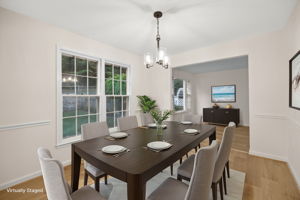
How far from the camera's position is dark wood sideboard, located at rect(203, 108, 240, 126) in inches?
223

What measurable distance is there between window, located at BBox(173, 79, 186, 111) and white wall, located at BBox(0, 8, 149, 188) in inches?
172

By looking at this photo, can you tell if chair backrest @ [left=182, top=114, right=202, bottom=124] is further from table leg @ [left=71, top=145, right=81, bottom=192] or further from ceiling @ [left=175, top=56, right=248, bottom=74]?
table leg @ [left=71, top=145, right=81, bottom=192]

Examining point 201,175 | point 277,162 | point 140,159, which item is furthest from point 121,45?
point 277,162

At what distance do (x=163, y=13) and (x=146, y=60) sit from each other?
830 millimetres

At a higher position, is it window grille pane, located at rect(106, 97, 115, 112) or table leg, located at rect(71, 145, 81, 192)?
window grille pane, located at rect(106, 97, 115, 112)

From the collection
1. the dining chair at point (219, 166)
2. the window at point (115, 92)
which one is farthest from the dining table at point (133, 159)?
the window at point (115, 92)

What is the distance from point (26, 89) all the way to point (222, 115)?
640 cm

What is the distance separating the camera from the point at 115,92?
359 cm

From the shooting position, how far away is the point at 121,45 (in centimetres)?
347

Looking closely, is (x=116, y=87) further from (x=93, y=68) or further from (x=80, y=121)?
(x=80, y=121)

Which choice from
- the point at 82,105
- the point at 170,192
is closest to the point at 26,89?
the point at 82,105

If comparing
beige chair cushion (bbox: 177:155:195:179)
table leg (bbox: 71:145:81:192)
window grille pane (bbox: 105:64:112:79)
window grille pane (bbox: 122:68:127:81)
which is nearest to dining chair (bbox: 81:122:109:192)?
table leg (bbox: 71:145:81:192)

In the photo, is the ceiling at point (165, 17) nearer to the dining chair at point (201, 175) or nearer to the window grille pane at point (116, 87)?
the window grille pane at point (116, 87)

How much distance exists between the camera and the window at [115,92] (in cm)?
A: 343
